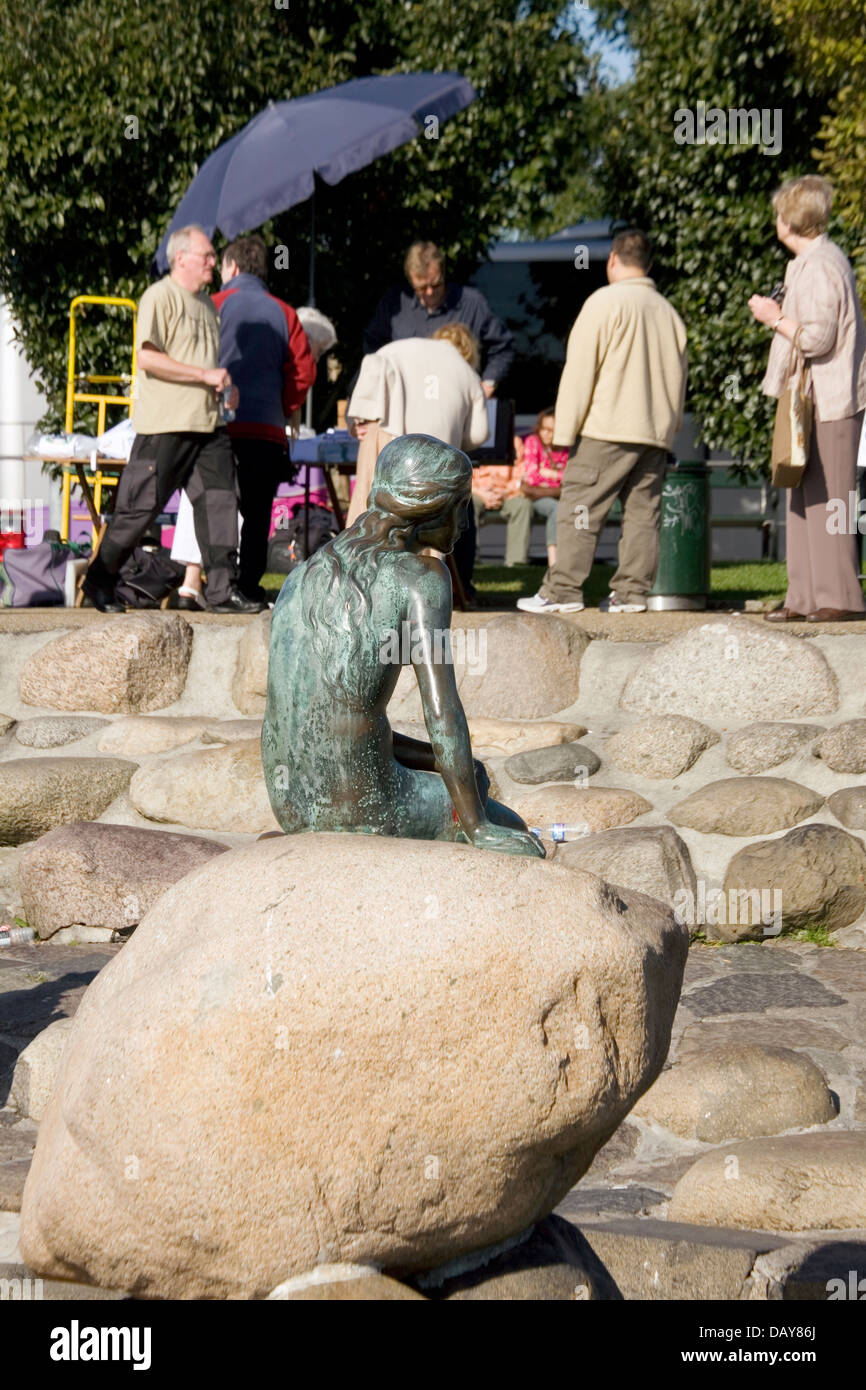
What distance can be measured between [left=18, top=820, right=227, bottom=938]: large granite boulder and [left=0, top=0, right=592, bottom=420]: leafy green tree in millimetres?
8777

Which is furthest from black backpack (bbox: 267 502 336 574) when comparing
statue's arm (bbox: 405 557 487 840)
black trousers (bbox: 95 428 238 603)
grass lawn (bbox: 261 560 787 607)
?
statue's arm (bbox: 405 557 487 840)

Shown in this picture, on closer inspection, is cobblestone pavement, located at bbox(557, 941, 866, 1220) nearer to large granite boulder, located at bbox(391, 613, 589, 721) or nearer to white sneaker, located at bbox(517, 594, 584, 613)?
large granite boulder, located at bbox(391, 613, 589, 721)

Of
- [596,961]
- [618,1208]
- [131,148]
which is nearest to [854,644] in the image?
[618,1208]

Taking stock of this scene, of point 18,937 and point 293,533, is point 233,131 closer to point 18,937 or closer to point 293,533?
point 293,533

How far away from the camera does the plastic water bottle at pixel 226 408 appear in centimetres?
817

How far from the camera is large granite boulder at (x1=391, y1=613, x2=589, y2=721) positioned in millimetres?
7500

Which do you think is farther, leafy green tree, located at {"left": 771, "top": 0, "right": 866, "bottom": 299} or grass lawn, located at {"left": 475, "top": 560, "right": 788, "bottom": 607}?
leafy green tree, located at {"left": 771, "top": 0, "right": 866, "bottom": 299}

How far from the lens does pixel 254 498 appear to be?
8.64 meters

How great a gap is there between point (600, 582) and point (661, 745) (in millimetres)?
4837

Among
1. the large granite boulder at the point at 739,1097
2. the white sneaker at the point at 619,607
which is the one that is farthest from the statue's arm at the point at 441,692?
the white sneaker at the point at 619,607

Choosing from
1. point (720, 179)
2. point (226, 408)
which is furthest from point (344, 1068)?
point (720, 179)

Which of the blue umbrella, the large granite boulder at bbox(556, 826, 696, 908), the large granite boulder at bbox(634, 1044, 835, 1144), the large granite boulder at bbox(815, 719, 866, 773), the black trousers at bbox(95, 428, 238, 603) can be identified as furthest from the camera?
the blue umbrella

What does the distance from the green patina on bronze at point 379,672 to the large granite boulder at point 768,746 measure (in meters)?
3.41

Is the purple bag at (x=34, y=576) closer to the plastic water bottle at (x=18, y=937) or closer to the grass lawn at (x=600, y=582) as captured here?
the grass lawn at (x=600, y=582)
